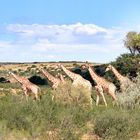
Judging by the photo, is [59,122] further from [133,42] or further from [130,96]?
[133,42]

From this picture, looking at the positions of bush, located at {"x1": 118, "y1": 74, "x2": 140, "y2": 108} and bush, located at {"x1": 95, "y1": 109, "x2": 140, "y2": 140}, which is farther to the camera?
bush, located at {"x1": 118, "y1": 74, "x2": 140, "y2": 108}

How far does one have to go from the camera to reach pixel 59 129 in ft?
70.1

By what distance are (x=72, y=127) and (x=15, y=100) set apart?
10.00 ft

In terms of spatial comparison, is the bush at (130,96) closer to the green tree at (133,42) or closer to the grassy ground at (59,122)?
the grassy ground at (59,122)

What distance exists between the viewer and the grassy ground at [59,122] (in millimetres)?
21250

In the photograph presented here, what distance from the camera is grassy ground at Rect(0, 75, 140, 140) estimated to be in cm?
2125

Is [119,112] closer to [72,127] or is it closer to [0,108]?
[72,127]

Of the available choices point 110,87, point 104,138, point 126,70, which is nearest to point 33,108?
point 104,138

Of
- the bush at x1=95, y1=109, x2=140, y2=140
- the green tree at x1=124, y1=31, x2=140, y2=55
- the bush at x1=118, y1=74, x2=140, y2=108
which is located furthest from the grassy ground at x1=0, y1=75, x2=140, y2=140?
the green tree at x1=124, y1=31, x2=140, y2=55

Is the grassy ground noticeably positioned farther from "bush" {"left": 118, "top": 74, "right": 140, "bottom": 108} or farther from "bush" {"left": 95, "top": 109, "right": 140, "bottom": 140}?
"bush" {"left": 118, "top": 74, "right": 140, "bottom": 108}

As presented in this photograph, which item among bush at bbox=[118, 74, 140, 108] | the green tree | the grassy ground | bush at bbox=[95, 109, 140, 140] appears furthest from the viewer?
the green tree

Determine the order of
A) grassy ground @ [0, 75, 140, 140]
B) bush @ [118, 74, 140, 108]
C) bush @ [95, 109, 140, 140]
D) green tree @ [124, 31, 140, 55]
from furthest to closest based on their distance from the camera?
green tree @ [124, 31, 140, 55] → bush @ [118, 74, 140, 108] → bush @ [95, 109, 140, 140] → grassy ground @ [0, 75, 140, 140]

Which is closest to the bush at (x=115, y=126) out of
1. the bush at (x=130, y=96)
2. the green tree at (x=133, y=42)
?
the bush at (x=130, y=96)

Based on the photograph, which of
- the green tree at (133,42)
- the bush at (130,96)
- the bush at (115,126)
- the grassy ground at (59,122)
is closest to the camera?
the grassy ground at (59,122)
